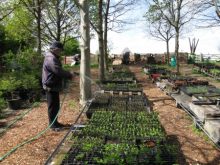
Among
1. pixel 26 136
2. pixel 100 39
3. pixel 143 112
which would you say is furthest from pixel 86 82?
pixel 100 39

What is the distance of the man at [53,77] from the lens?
751cm

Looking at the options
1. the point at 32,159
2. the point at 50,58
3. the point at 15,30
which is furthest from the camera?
the point at 15,30

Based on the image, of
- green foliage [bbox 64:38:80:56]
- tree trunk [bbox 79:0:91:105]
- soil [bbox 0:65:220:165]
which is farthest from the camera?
green foliage [bbox 64:38:80:56]

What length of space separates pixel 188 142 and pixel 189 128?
116 cm

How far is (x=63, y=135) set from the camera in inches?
285

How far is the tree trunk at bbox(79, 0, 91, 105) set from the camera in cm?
1030

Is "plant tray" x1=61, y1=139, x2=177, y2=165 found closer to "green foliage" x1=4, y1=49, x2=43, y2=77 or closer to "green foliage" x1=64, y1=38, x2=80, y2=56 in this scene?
"green foliage" x1=4, y1=49, x2=43, y2=77

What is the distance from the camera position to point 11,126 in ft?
26.8

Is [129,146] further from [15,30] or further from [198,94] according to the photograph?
[15,30]

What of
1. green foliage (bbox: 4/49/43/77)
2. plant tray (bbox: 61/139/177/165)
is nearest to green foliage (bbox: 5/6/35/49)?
green foliage (bbox: 4/49/43/77)

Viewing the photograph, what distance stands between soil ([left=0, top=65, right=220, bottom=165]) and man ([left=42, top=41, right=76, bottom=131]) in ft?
1.26

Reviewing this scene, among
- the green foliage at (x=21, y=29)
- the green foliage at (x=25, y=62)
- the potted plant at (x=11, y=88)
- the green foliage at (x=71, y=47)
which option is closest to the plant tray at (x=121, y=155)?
the potted plant at (x=11, y=88)

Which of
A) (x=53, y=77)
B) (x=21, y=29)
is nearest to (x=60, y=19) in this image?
(x=21, y=29)

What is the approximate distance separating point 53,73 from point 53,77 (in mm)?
99
